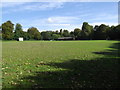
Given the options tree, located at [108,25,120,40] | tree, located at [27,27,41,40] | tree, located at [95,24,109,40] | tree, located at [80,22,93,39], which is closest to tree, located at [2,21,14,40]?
tree, located at [27,27,41,40]

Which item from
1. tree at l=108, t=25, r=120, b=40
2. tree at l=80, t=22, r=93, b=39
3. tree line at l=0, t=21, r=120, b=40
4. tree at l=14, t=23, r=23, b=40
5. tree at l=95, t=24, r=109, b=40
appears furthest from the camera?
tree at l=14, t=23, r=23, b=40

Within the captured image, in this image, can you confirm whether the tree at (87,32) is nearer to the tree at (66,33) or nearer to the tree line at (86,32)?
the tree line at (86,32)

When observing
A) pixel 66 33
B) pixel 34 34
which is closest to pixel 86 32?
pixel 34 34

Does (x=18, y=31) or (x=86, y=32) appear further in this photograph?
(x=18, y=31)

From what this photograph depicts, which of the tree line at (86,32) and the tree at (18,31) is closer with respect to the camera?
the tree line at (86,32)

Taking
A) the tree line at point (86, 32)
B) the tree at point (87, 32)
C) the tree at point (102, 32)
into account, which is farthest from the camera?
the tree at point (87, 32)

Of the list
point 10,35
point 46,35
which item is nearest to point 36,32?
point 46,35

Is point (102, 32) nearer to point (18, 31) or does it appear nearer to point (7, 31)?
point (18, 31)

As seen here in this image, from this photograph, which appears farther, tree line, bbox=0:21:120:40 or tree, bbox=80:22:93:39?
tree, bbox=80:22:93:39

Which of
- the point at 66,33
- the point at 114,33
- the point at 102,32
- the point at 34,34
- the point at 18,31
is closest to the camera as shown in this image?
the point at 114,33

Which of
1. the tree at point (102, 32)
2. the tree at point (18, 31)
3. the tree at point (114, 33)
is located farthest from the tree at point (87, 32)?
the tree at point (18, 31)

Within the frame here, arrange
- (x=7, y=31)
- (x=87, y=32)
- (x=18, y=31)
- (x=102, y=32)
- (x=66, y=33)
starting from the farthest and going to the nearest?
(x=66, y=33) → (x=18, y=31) → (x=87, y=32) → (x=7, y=31) → (x=102, y=32)

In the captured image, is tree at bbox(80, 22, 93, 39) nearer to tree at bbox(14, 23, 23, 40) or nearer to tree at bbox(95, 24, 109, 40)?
tree at bbox(95, 24, 109, 40)

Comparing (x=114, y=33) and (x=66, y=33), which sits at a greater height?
(x=66, y=33)
